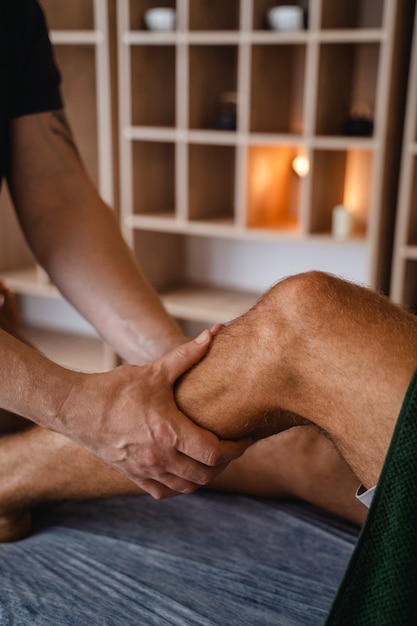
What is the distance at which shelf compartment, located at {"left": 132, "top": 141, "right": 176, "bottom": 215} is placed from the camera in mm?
3092

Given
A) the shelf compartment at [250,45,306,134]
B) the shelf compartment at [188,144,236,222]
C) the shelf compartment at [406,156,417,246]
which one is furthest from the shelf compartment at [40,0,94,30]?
the shelf compartment at [406,156,417,246]

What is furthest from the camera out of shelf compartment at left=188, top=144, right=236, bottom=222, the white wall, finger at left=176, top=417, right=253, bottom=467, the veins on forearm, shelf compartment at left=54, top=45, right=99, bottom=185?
shelf compartment at left=54, top=45, right=99, bottom=185

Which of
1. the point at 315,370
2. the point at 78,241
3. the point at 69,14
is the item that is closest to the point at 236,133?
the point at 69,14

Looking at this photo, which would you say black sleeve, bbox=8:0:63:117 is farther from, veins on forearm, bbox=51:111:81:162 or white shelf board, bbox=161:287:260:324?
white shelf board, bbox=161:287:260:324

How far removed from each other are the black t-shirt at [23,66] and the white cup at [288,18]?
113 cm

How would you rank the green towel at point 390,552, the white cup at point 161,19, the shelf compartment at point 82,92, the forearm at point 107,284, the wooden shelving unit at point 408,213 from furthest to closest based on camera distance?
the shelf compartment at point 82,92
the white cup at point 161,19
the wooden shelving unit at point 408,213
the forearm at point 107,284
the green towel at point 390,552

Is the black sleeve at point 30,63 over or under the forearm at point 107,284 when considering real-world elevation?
over

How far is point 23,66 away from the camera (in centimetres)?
176

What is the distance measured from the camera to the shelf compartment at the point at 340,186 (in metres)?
2.79

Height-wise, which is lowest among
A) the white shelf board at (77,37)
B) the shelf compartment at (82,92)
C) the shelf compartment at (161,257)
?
the shelf compartment at (161,257)

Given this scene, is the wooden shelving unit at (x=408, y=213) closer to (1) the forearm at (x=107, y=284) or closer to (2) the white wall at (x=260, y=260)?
(2) the white wall at (x=260, y=260)

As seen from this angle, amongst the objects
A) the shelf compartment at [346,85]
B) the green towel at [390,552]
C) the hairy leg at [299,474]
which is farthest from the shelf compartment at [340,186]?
the green towel at [390,552]

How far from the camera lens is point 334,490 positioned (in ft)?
5.05

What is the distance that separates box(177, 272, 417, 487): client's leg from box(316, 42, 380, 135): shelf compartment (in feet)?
5.49
